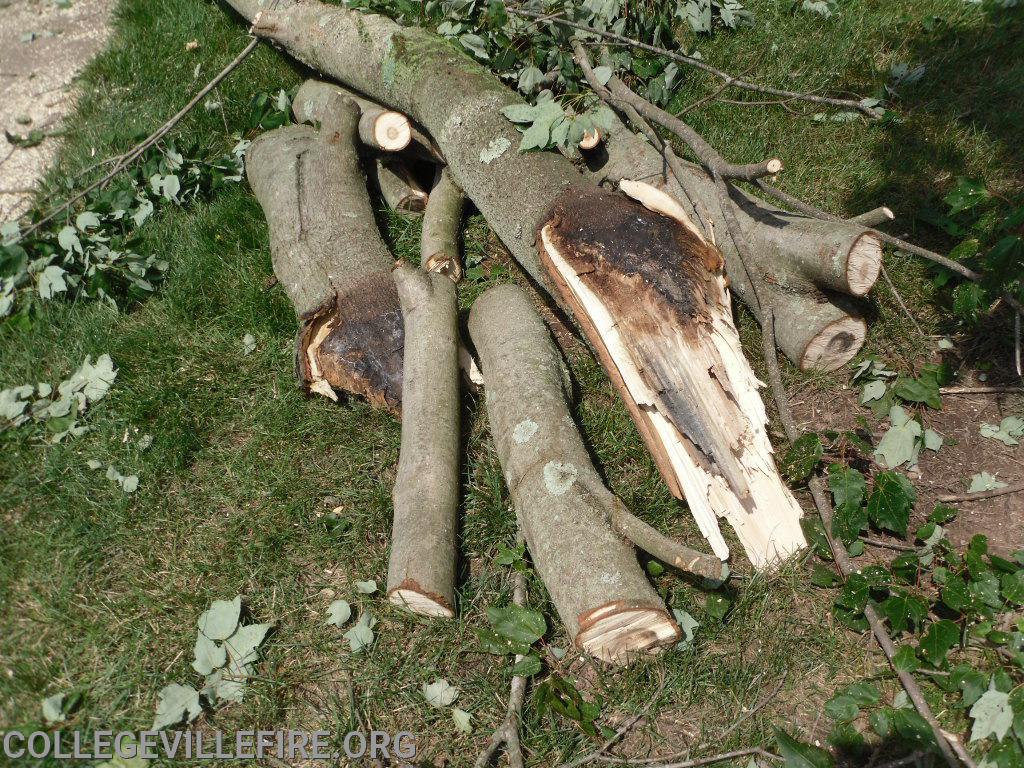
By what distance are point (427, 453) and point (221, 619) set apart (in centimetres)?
93

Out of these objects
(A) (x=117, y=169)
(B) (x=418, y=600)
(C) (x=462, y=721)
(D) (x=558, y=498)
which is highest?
(A) (x=117, y=169)

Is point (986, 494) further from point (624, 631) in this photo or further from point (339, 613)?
point (339, 613)

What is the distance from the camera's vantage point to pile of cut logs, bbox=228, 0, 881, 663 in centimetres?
242

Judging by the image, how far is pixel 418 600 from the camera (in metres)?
2.45

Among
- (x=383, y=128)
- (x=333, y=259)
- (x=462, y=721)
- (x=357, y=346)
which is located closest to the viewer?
(x=462, y=721)

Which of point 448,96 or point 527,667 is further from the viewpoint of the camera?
point 448,96

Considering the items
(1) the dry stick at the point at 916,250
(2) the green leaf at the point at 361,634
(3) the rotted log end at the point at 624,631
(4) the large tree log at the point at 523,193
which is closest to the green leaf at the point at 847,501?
(4) the large tree log at the point at 523,193

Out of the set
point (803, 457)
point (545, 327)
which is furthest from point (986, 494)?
point (545, 327)

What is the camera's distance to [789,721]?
88.2 inches

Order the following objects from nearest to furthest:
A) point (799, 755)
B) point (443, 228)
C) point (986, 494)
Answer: point (799, 755) < point (986, 494) < point (443, 228)

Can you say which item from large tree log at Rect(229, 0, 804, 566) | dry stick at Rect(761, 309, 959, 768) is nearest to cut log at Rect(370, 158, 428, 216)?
large tree log at Rect(229, 0, 804, 566)

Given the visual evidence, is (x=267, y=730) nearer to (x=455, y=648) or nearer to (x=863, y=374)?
(x=455, y=648)

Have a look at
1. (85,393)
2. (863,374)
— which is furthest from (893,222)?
(85,393)

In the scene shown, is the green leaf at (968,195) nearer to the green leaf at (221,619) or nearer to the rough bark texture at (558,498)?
the rough bark texture at (558,498)
